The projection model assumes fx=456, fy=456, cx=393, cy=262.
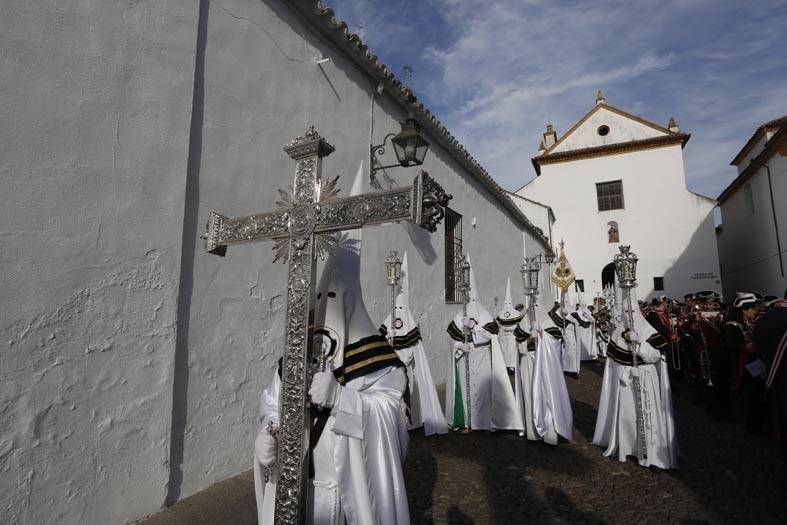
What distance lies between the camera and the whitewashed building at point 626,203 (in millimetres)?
21422

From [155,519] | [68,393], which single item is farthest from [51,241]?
[155,519]

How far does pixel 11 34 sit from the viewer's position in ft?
9.09

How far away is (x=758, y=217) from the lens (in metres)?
18.0

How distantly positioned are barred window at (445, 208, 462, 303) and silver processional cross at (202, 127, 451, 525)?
798 centimetres

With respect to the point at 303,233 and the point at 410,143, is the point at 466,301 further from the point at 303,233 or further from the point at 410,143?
the point at 303,233

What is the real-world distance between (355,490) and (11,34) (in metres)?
3.31

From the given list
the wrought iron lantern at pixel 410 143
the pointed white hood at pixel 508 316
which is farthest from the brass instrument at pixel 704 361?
the wrought iron lantern at pixel 410 143

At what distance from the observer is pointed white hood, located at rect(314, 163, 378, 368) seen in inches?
87.9

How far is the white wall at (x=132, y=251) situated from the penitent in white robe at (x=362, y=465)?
1.62 meters

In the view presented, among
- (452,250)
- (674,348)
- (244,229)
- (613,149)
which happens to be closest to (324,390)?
(244,229)

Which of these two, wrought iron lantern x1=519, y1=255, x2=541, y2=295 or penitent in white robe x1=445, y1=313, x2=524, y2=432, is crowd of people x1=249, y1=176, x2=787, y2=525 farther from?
wrought iron lantern x1=519, y1=255, x2=541, y2=295

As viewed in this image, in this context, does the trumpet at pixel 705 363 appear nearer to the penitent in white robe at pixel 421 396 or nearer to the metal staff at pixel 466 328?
the metal staff at pixel 466 328

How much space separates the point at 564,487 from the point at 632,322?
2.09m

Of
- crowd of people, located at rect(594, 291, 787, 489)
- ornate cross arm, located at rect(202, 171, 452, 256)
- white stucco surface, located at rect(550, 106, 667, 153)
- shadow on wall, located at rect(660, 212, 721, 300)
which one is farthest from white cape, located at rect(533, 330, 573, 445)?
white stucco surface, located at rect(550, 106, 667, 153)
